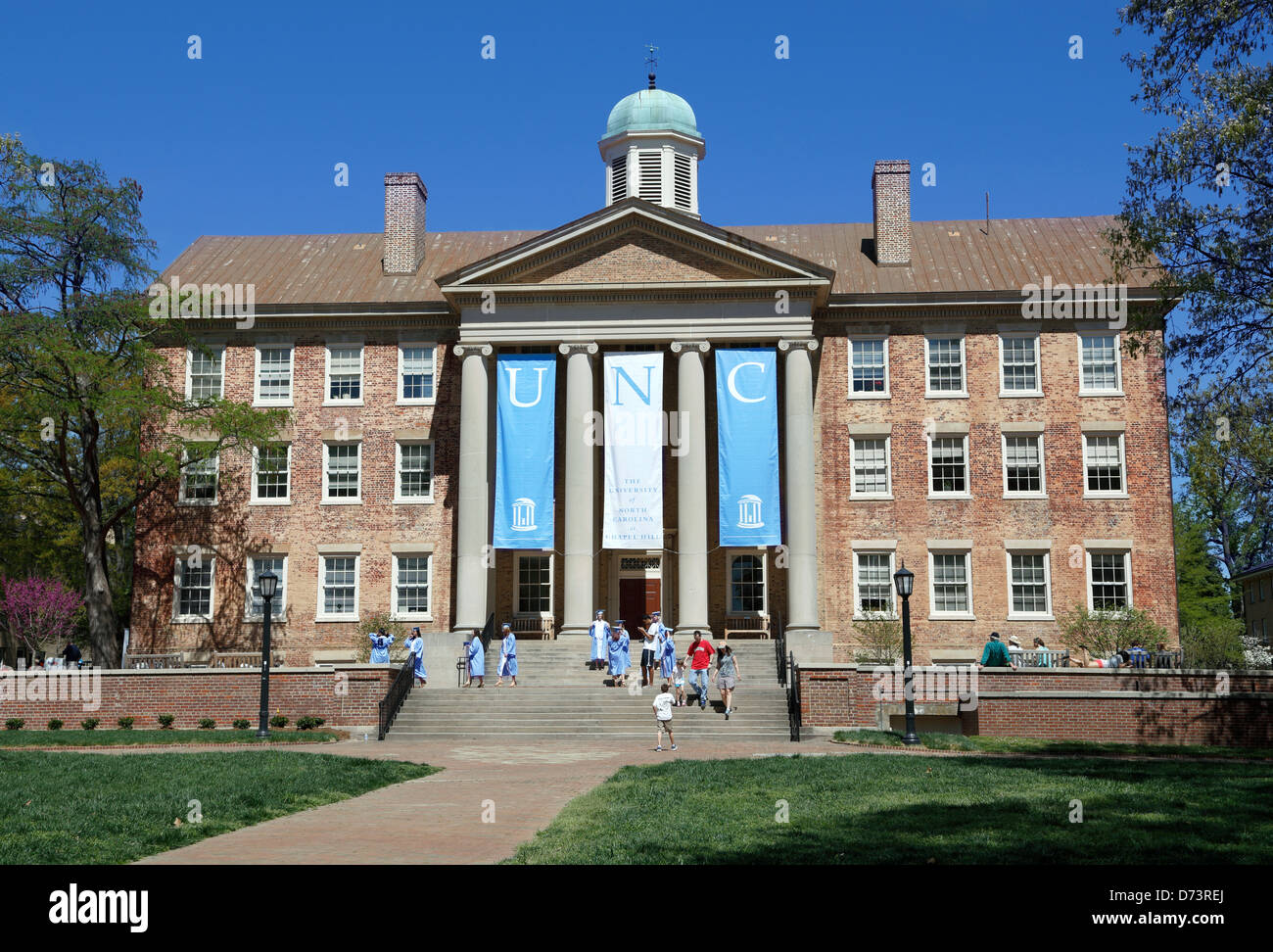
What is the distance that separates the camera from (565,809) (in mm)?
13258

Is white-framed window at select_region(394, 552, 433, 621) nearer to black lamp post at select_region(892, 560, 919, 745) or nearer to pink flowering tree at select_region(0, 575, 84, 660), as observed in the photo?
pink flowering tree at select_region(0, 575, 84, 660)

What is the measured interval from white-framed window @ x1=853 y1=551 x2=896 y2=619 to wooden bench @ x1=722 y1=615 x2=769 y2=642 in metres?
2.82

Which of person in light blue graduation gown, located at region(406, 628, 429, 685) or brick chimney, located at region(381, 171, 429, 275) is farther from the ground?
brick chimney, located at region(381, 171, 429, 275)

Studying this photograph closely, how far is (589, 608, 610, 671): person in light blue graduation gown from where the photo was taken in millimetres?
31875

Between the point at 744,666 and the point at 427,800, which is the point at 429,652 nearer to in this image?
the point at 744,666

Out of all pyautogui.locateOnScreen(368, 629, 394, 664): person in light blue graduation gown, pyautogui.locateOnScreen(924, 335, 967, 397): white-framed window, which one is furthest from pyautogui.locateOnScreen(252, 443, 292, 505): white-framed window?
pyautogui.locateOnScreen(924, 335, 967, 397): white-framed window

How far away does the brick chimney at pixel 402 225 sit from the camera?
42.0 metres

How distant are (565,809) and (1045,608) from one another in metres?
26.8

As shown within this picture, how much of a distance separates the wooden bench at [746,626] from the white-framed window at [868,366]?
7636 millimetres

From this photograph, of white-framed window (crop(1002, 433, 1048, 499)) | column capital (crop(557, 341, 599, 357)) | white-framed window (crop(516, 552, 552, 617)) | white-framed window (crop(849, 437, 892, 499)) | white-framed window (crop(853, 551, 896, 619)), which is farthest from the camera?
white-framed window (crop(516, 552, 552, 617))

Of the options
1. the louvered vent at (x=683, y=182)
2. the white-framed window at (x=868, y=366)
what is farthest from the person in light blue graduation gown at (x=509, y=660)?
the louvered vent at (x=683, y=182)

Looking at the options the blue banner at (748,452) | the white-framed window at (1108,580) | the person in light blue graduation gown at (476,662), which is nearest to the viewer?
the person in light blue graduation gown at (476,662)

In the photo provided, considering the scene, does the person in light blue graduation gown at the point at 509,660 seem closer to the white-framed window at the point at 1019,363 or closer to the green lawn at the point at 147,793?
the green lawn at the point at 147,793
